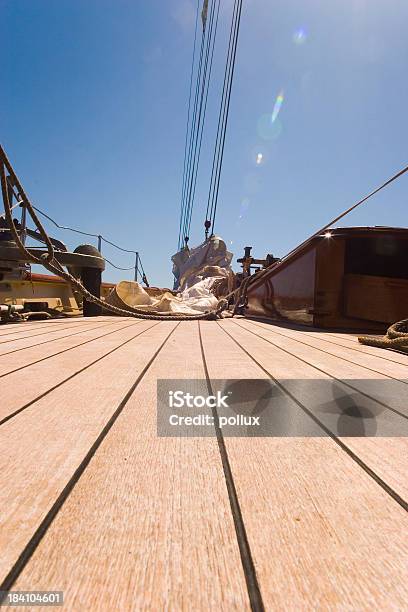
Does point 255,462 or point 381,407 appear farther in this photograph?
point 381,407

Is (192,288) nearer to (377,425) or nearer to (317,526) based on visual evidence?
(377,425)

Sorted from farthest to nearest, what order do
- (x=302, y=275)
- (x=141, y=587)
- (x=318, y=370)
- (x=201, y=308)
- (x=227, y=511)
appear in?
1. (x=201, y=308)
2. (x=302, y=275)
3. (x=318, y=370)
4. (x=227, y=511)
5. (x=141, y=587)

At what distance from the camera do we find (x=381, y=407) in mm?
934

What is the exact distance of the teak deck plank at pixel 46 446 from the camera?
46 centimetres

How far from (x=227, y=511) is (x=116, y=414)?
42 cm

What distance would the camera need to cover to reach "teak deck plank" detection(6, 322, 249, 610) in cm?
36

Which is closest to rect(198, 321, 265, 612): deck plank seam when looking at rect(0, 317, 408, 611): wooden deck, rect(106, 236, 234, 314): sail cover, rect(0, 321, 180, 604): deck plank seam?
rect(0, 317, 408, 611): wooden deck

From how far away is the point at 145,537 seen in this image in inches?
17.1

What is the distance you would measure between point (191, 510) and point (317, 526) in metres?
0.18

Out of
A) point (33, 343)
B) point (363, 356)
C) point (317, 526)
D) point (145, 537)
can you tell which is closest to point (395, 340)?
point (363, 356)

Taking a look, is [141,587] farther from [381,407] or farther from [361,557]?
[381,407]

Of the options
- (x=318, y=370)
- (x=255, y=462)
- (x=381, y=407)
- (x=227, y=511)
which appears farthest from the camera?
(x=318, y=370)

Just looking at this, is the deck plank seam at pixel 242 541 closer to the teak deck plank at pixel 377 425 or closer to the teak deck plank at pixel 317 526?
the teak deck plank at pixel 317 526

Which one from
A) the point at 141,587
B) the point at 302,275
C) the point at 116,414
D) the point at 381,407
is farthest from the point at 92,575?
the point at 302,275
